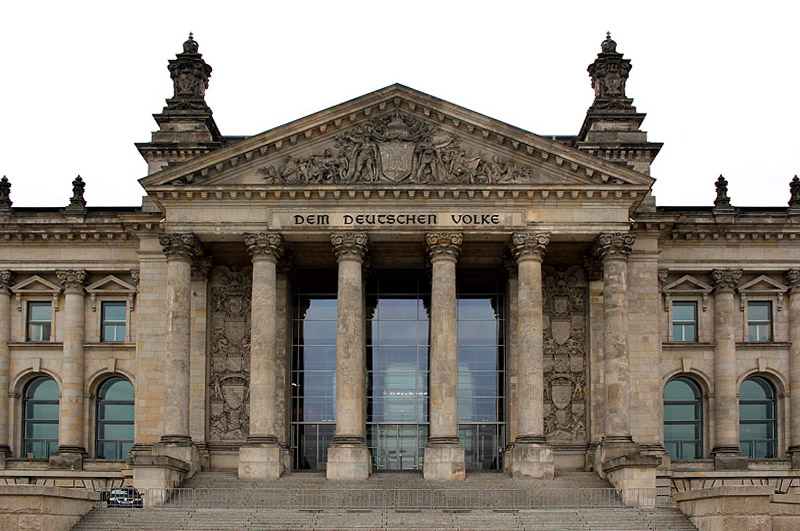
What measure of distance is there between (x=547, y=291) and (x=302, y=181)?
1280 centimetres

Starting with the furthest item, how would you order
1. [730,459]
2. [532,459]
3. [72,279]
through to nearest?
[72,279]
[730,459]
[532,459]

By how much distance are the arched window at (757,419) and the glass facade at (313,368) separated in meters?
20.1

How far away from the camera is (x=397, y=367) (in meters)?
58.2

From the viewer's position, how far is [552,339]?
56062mm

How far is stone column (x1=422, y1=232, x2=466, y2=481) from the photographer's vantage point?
50.0m

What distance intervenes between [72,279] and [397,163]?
1782cm

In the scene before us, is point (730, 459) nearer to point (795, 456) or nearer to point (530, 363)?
point (795, 456)

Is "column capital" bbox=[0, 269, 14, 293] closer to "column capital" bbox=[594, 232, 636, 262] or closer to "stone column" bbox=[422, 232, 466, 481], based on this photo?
"stone column" bbox=[422, 232, 466, 481]

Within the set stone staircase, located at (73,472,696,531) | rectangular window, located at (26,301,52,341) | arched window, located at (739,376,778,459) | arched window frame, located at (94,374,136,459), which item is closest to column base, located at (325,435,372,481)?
stone staircase, located at (73,472,696,531)

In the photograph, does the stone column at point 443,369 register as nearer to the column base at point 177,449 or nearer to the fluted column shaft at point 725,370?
the column base at point 177,449

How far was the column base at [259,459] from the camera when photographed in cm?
5003

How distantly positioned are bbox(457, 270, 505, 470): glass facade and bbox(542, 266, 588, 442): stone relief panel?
2.85 m

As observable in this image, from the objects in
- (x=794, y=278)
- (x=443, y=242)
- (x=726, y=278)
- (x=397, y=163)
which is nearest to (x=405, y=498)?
(x=443, y=242)

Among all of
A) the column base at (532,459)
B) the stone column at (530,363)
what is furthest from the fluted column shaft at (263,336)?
the stone column at (530,363)
